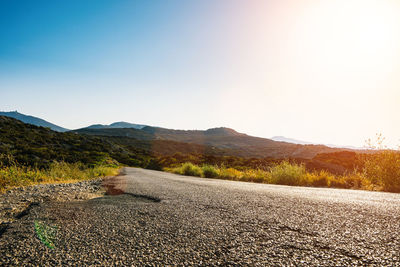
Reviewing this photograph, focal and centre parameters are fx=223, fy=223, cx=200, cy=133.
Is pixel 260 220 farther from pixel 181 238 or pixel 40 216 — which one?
pixel 40 216

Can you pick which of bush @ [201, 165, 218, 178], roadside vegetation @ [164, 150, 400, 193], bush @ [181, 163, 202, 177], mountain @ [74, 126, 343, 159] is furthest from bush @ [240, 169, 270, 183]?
mountain @ [74, 126, 343, 159]

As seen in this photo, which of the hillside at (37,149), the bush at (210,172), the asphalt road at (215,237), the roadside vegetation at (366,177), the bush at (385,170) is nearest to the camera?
the asphalt road at (215,237)

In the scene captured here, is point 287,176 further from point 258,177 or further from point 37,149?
point 37,149

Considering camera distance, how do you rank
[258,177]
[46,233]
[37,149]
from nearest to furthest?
[46,233] < [258,177] < [37,149]

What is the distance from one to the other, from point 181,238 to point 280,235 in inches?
30.9

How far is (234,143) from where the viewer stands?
109m

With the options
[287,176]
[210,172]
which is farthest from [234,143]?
[287,176]

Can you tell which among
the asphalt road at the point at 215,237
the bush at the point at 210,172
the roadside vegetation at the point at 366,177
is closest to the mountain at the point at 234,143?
the bush at the point at 210,172

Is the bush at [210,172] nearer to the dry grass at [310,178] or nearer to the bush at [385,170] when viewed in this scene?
the dry grass at [310,178]

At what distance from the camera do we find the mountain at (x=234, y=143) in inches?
2341

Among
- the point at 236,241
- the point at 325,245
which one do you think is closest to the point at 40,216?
the point at 236,241

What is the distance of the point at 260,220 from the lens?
2.21 metres

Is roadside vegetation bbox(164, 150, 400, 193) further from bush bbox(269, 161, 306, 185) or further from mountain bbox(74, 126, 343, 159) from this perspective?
mountain bbox(74, 126, 343, 159)

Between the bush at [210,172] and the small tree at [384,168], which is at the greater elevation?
the small tree at [384,168]
